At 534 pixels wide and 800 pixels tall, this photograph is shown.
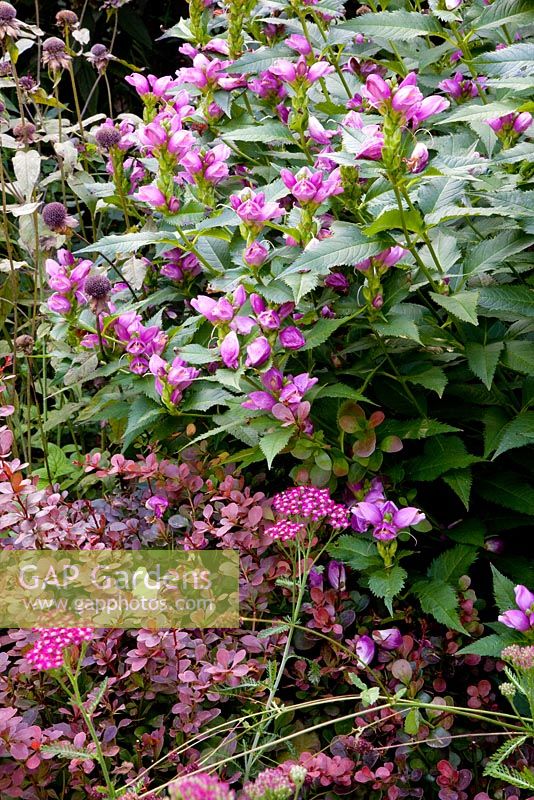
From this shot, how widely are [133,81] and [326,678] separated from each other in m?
1.31

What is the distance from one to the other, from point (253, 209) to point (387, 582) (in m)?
0.61

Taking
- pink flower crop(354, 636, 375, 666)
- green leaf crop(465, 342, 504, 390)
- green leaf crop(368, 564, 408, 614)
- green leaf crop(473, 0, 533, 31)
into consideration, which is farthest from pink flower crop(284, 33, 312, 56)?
pink flower crop(354, 636, 375, 666)

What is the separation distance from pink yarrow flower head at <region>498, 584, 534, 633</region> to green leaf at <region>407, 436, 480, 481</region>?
0.83 ft

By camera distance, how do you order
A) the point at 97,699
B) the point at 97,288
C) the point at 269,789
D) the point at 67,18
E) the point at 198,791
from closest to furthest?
the point at 198,791 → the point at 269,789 → the point at 97,699 → the point at 97,288 → the point at 67,18

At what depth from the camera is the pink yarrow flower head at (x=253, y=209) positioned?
1311 millimetres

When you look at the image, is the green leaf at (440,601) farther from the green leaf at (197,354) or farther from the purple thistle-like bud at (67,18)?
the purple thistle-like bud at (67,18)

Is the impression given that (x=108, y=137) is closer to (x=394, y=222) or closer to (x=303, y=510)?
(x=394, y=222)

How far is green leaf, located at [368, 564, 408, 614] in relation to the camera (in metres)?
1.25

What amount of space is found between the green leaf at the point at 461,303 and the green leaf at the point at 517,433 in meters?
0.22

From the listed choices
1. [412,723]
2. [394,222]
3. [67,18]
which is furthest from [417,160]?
[67,18]

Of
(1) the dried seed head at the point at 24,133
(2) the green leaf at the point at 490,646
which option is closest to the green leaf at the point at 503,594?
(2) the green leaf at the point at 490,646

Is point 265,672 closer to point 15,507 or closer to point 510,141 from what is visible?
point 15,507

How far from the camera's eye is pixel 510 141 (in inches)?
58.3

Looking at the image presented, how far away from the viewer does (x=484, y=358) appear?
4.50 feet
